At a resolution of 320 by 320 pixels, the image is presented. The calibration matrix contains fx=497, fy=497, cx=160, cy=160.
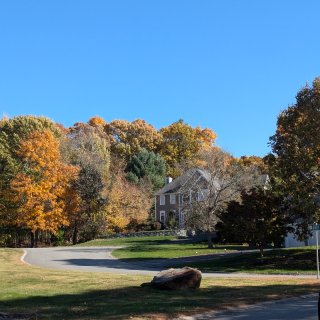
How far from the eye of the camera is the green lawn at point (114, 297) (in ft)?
42.4

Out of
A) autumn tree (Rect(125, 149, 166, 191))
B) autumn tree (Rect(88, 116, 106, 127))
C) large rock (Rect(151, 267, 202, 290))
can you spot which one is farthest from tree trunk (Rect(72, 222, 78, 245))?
large rock (Rect(151, 267, 202, 290))

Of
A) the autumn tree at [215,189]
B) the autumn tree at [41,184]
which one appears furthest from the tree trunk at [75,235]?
the autumn tree at [215,189]

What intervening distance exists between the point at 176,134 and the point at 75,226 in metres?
37.3

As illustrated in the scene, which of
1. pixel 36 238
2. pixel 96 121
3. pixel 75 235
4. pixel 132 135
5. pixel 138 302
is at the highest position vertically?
pixel 96 121

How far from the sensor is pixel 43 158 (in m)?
57.2

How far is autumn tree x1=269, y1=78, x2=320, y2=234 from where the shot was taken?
2766cm

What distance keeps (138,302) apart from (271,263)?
19378mm

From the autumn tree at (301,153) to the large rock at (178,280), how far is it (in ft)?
43.6

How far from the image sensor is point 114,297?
16.0 m

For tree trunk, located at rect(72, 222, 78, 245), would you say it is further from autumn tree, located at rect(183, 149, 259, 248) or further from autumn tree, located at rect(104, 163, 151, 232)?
autumn tree, located at rect(183, 149, 259, 248)

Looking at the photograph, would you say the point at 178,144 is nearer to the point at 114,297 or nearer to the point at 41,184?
the point at 41,184

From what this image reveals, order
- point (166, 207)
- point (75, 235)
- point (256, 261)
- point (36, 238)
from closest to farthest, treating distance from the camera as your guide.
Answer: point (256, 261), point (36, 238), point (75, 235), point (166, 207)

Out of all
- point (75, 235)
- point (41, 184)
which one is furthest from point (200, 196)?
point (75, 235)

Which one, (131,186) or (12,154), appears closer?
(12,154)
